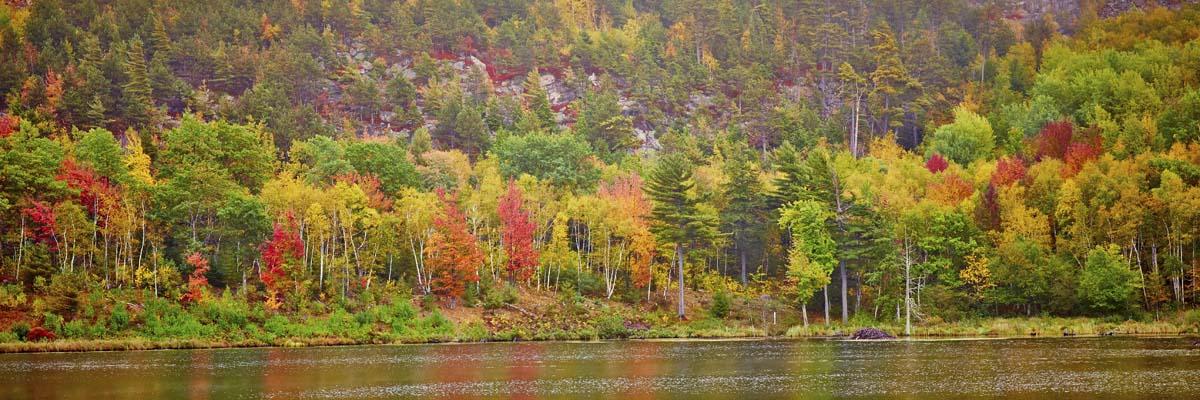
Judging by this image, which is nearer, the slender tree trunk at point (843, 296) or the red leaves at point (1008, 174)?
the slender tree trunk at point (843, 296)

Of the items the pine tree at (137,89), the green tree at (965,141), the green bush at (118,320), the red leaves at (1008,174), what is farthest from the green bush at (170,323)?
the green tree at (965,141)

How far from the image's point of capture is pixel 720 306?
88812 millimetres

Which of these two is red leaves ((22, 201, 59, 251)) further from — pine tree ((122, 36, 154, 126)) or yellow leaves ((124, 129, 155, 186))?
pine tree ((122, 36, 154, 126))

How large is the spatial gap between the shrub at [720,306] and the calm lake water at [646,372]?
18.1m

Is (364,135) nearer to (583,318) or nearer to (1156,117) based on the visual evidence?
(583,318)

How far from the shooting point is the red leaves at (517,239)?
89.8m

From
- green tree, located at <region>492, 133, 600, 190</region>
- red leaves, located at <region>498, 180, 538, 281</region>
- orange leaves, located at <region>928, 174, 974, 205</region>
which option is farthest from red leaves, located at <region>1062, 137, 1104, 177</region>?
green tree, located at <region>492, 133, 600, 190</region>

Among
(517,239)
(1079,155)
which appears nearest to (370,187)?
(517,239)

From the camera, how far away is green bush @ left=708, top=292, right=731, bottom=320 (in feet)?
291

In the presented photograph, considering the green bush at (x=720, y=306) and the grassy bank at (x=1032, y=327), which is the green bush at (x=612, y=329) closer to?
the green bush at (x=720, y=306)

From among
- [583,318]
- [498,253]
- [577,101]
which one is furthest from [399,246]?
[577,101]

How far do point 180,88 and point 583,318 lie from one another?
222 ft

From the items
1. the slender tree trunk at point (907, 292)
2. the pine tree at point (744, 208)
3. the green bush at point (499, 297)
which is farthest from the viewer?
the pine tree at point (744, 208)

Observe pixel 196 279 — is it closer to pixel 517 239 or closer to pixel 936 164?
pixel 517 239
